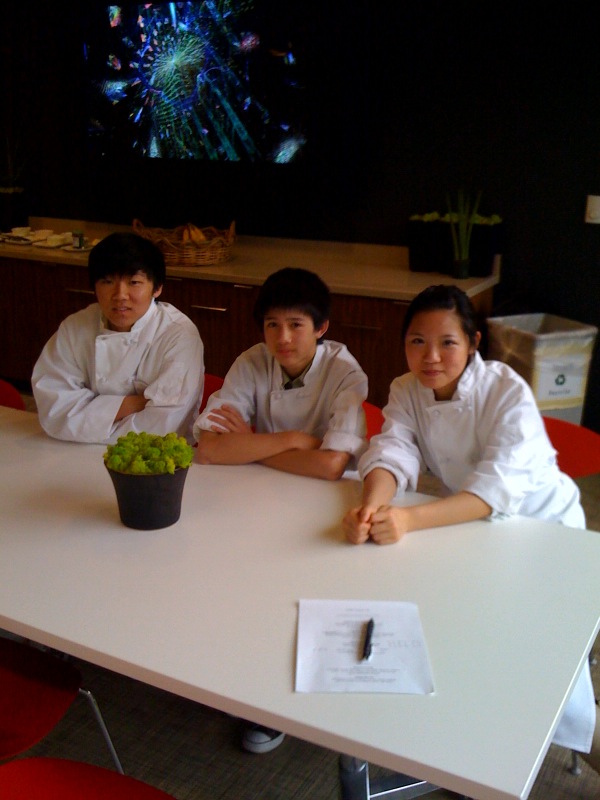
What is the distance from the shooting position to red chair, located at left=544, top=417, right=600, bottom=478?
1773mm

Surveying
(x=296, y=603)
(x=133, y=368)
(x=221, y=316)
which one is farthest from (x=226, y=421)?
(x=221, y=316)

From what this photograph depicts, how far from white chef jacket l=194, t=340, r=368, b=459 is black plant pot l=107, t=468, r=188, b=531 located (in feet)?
1.44

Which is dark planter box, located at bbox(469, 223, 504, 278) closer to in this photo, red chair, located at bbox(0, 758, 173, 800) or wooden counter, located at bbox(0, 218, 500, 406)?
wooden counter, located at bbox(0, 218, 500, 406)

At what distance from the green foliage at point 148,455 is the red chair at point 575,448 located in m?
0.91

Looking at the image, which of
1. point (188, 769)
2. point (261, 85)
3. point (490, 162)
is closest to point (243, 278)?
point (261, 85)

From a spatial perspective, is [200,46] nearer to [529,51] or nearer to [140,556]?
[529,51]

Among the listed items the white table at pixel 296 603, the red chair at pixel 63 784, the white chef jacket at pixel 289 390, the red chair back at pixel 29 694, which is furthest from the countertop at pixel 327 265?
the red chair at pixel 63 784

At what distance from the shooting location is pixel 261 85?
3627 mm

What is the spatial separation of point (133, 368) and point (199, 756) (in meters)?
0.93

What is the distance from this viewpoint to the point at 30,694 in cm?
137

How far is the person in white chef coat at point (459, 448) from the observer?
53.8 inches

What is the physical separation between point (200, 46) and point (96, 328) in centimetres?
233

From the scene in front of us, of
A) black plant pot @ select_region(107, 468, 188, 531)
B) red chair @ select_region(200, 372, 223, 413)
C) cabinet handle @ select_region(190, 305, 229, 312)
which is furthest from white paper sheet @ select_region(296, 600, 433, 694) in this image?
cabinet handle @ select_region(190, 305, 229, 312)

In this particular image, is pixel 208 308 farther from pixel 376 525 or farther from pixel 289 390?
pixel 376 525
